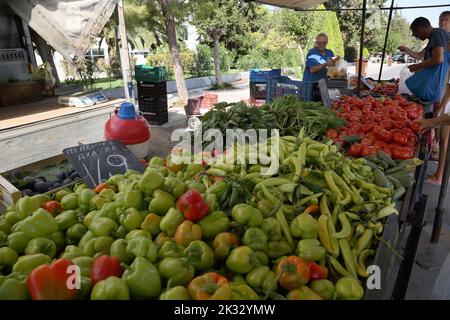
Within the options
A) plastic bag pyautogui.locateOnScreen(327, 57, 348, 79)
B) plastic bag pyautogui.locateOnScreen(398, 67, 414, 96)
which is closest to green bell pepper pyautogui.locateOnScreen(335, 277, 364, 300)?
plastic bag pyautogui.locateOnScreen(398, 67, 414, 96)

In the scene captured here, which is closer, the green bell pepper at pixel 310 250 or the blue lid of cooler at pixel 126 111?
the green bell pepper at pixel 310 250

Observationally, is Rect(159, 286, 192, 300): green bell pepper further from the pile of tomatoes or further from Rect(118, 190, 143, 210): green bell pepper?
the pile of tomatoes

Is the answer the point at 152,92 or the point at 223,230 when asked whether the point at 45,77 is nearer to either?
the point at 152,92

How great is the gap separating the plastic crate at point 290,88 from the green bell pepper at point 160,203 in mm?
4013

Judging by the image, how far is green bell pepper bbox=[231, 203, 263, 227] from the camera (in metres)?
1.53

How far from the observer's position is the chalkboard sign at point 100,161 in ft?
8.11

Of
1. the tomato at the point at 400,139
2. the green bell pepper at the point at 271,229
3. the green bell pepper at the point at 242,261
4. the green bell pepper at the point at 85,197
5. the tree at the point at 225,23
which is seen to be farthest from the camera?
the tree at the point at 225,23

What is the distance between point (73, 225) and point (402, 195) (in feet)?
6.90

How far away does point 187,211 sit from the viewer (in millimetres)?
1523

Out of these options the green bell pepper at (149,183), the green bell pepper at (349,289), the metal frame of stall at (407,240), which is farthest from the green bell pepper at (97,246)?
the metal frame of stall at (407,240)

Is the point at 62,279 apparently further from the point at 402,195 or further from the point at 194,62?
the point at 194,62

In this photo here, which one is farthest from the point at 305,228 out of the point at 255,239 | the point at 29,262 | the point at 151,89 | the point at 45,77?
the point at 151,89

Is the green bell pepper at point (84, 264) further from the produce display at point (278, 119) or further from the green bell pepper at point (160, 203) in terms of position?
the produce display at point (278, 119)

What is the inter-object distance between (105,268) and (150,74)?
750 centimetres
